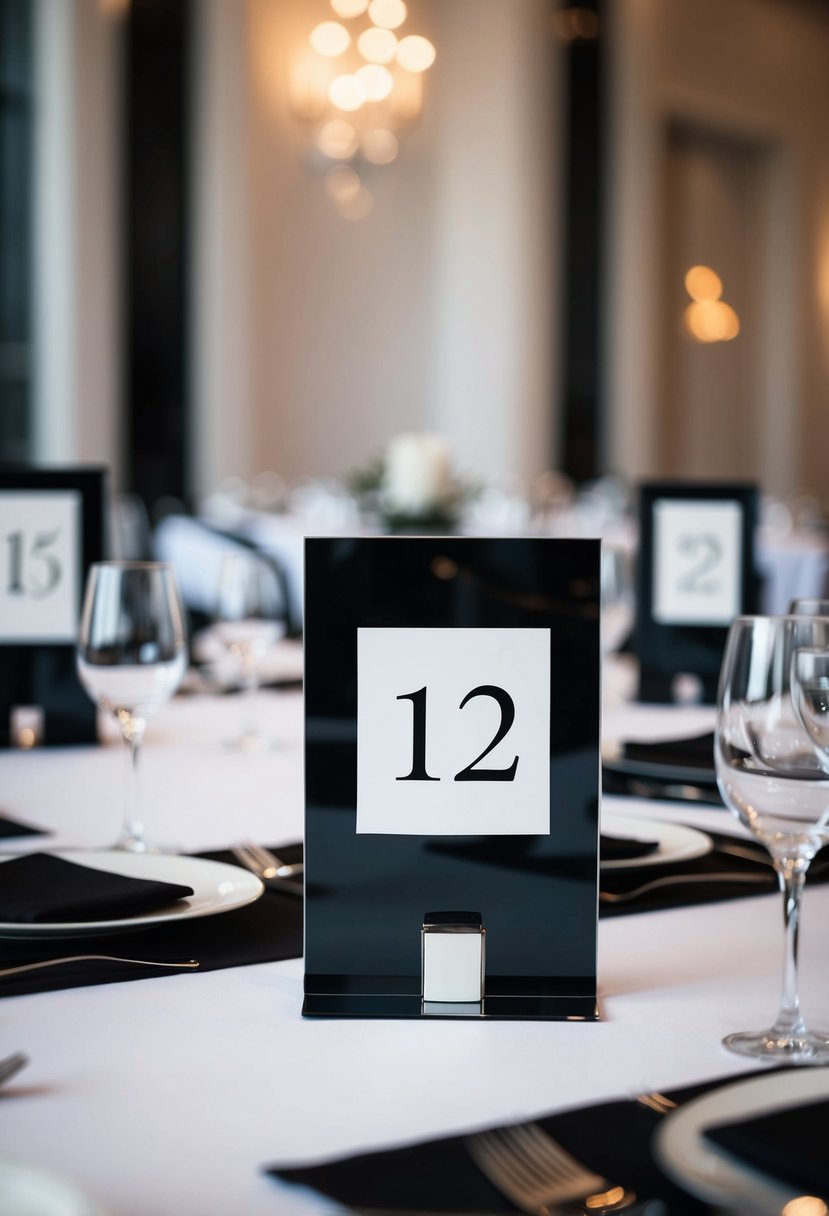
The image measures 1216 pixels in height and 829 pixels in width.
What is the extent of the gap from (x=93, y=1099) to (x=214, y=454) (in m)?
7.40

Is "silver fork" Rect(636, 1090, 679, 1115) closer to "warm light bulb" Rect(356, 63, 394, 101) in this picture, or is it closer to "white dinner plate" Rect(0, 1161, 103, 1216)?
"white dinner plate" Rect(0, 1161, 103, 1216)

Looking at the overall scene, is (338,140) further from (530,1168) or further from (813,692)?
(530,1168)

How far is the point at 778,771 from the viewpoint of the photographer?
78 centimetres

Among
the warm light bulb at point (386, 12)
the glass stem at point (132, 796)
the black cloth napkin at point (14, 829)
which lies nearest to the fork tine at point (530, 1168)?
the glass stem at point (132, 796)

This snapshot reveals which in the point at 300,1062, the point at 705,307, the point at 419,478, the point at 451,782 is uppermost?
the point at 705,307

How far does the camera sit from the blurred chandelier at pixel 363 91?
710 centimetres

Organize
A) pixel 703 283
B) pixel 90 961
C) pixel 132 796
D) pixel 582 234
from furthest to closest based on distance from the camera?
pixel 703 283 < pixel 582 234 < pixel 132 796 < pixel 90 961

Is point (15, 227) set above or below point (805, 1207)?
above

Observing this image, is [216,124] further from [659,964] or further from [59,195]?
[659,964]

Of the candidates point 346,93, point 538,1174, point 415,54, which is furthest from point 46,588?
point 346,93

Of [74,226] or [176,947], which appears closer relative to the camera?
[176,947]

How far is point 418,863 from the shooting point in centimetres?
85

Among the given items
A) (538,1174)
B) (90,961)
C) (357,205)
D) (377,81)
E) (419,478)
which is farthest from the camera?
(357,205)

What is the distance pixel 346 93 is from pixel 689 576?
6156 mm
